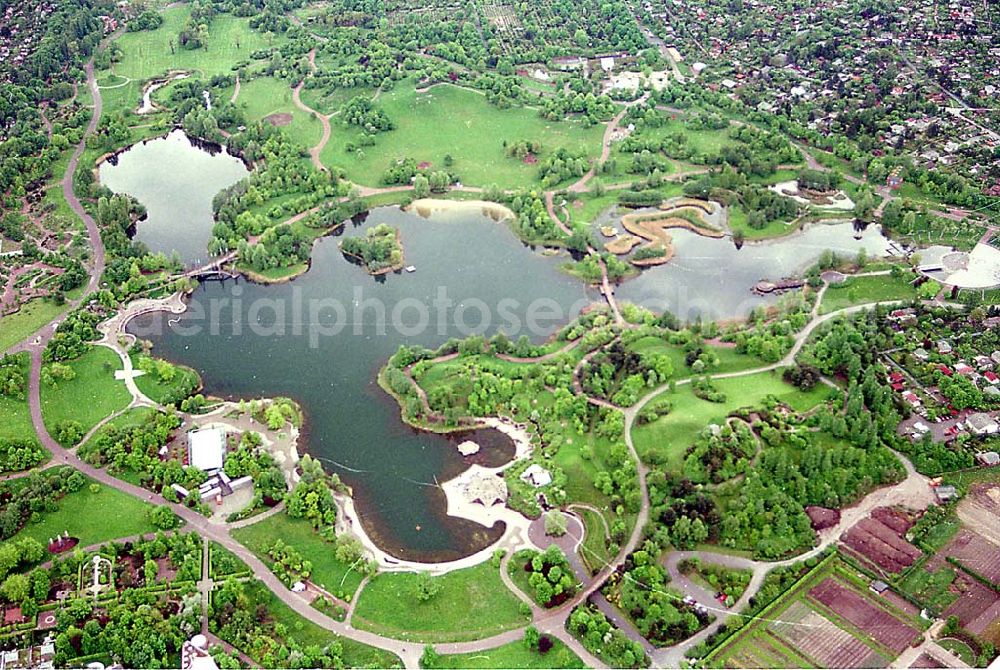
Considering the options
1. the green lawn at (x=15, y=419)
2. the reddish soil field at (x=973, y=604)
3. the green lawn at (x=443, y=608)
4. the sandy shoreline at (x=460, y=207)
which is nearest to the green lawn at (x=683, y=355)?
the reddish soil field at (x=973, y=604)

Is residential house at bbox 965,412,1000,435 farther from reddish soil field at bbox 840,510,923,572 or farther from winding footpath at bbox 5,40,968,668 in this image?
reddish soil field at bbox 840,510,923,572

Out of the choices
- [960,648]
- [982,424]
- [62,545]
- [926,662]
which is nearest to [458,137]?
[982,424]

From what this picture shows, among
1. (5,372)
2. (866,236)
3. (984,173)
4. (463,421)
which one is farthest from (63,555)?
(984,173)

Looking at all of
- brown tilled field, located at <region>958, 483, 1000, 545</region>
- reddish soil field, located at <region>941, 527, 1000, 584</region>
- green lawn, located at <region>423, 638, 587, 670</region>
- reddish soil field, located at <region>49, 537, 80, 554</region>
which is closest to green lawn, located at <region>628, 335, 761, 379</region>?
brown tilled field, located at <region>958, 483, 1000, 545</region>

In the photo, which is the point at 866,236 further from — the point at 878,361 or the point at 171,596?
the point at 171,596

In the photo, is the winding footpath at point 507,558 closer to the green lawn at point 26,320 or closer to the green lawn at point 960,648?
the green lawn at point 26,320
